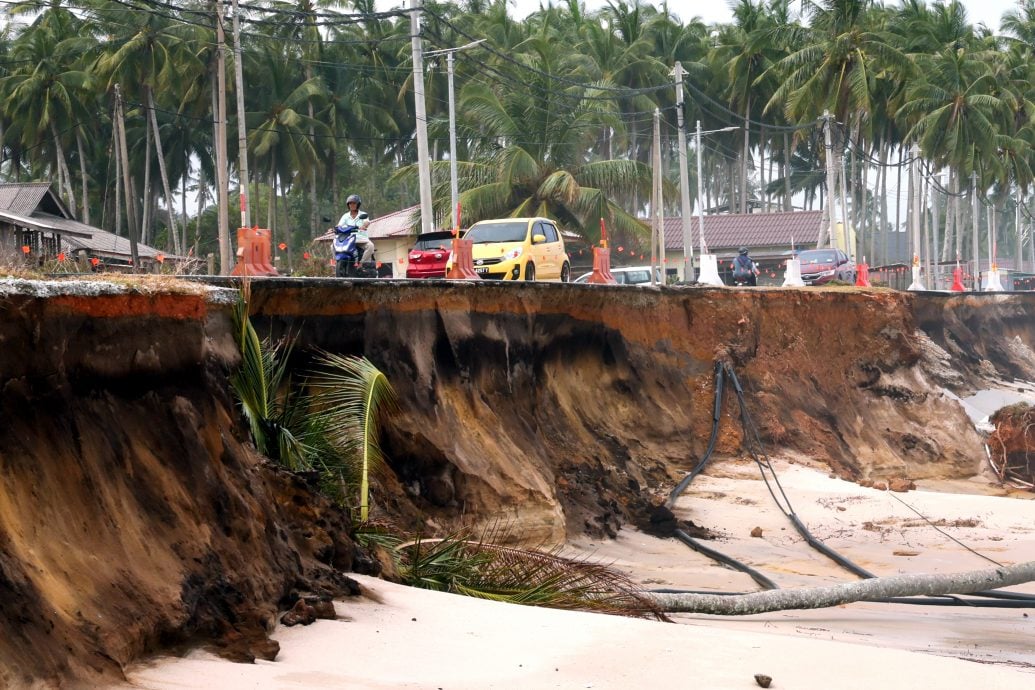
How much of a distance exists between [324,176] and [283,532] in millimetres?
55862

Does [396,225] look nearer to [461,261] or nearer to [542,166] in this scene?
[542,166]

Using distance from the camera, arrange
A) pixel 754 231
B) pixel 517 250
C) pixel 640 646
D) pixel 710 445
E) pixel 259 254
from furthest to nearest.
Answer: pixel 754 231, pixel 517 250, pixel 710 445, pixel 259 254, pixel 640 646

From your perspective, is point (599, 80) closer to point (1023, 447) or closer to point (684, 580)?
point (1023, 447)

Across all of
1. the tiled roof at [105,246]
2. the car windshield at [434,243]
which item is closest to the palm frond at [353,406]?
the car windshield at [434,243]

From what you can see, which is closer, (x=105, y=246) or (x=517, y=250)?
(x=517, y=250)

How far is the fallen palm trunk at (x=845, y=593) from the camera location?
1149 centimetres

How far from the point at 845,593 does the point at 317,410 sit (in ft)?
17.7

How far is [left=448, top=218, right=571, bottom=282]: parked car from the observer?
81.3 feet

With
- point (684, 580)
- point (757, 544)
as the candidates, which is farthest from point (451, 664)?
point (757, 544)

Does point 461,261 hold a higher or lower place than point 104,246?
lower

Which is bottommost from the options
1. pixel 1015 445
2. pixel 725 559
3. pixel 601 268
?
pixel 1015 445

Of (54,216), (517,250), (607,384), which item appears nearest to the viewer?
(607,384)

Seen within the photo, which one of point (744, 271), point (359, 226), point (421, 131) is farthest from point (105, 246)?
point (359, 226)

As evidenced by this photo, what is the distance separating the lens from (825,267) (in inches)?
1588
